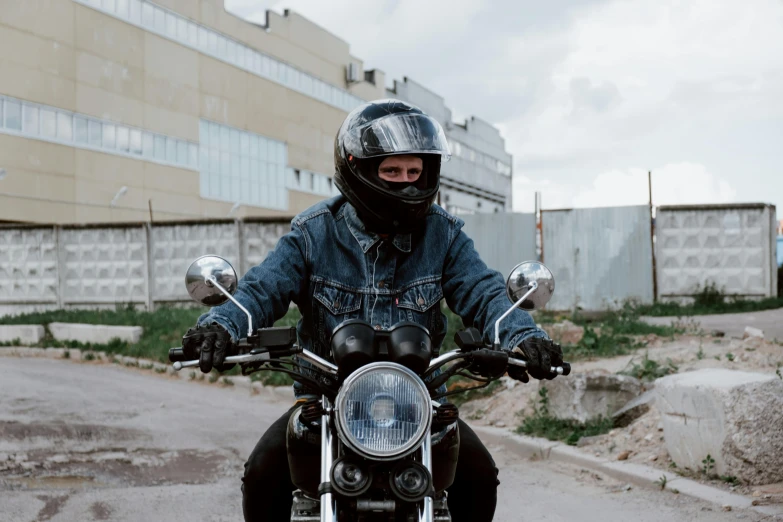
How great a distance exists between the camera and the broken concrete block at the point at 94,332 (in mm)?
13555

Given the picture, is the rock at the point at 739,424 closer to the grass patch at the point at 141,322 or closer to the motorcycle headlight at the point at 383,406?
the motorcycle headlight at the point at 383,406

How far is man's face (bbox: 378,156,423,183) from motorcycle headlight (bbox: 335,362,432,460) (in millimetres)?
912

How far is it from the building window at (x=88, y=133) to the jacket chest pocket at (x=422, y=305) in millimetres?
29808

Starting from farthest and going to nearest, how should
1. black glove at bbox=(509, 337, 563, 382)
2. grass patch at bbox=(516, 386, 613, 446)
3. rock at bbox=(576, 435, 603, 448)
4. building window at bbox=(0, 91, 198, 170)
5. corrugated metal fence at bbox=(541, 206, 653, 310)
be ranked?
1. building window at bbox=(0, 91, 198, 170)
2. corrugated metal fence at bbox=(541, 206, 653, 310)
3. grass patch at bbox=(516, 386, 613, 446)
4. rock at bbox=(576, 435, 603, 448)
5. black glove at bbox=(509, 337, 563, 382)

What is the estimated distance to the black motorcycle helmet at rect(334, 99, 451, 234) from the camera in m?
2.64

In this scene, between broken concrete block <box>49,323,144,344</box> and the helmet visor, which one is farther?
broken concrete block <box>49,323,144,344</box>

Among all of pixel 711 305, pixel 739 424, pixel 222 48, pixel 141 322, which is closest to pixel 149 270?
pixel 141 322

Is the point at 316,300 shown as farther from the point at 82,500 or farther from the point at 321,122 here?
the point at 321,122

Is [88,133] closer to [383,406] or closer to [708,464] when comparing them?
[708,464]

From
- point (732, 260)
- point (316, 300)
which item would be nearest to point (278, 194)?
point (732, 260)

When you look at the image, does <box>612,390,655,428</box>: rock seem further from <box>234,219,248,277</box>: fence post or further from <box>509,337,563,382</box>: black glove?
<box>234,219,248,277</box>: fence post

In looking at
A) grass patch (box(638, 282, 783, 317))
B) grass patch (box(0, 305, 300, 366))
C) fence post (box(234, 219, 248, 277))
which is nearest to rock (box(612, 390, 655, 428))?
grass patch (box(0, 305, 300, 366))

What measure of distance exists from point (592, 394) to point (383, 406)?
220 inches

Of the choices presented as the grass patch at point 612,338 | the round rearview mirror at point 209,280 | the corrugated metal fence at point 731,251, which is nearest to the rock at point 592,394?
the grass patch at point 612,338
